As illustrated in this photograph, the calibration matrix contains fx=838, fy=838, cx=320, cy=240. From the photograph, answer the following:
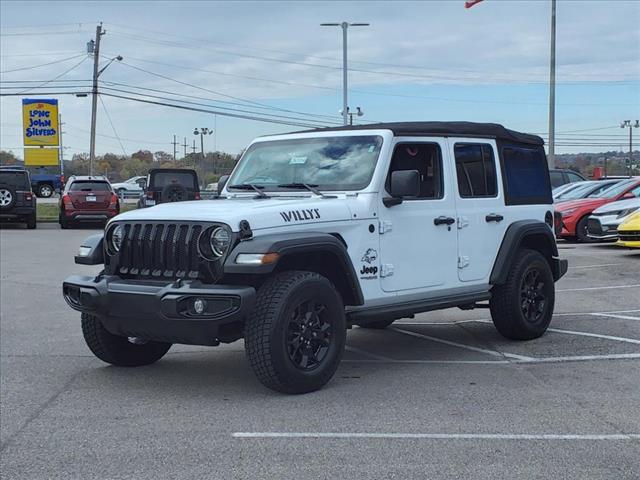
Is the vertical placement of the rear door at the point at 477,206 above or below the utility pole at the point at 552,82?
below

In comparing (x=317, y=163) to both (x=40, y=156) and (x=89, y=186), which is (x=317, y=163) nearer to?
(x=89, y=186)

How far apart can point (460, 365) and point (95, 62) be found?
38818 millimetres

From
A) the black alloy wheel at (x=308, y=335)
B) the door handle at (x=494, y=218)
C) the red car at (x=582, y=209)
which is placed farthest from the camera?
the red car at (x=582, y=209)

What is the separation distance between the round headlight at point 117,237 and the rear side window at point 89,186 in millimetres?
20223

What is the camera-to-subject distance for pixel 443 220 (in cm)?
710

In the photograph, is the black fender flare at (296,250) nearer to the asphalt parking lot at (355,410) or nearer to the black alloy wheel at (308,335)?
the black alloy wheel at (308,335)

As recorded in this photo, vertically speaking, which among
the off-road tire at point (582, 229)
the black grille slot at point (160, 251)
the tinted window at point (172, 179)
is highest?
the tinted window at point (172, 179)

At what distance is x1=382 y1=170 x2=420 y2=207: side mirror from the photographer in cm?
643

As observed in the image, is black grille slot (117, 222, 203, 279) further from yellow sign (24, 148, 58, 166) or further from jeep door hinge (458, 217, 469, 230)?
yellow sign (24, 148, 58, 166)

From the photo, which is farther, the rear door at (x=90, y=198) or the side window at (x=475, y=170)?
the rear door at (x=90, y=198)

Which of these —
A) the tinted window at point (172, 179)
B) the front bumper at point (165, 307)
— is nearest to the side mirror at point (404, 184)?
the front bumper at point (165, 307)

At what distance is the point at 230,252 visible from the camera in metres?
5.66

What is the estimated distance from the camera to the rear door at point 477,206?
737 cm

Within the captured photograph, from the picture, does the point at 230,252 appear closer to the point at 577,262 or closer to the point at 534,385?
the point at 534,385
